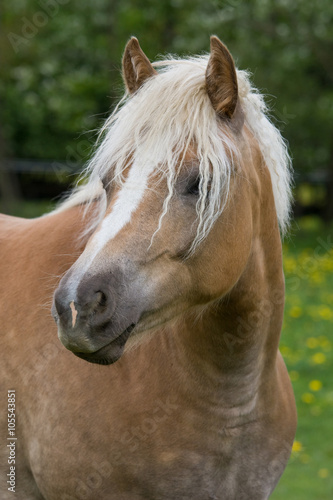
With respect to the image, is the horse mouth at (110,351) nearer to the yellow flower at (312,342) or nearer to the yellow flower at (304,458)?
the yellow flower at (304,458)

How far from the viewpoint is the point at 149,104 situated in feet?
8.15

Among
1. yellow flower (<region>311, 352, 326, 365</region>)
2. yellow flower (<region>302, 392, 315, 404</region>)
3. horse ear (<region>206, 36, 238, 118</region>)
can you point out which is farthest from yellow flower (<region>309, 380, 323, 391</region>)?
horse ear (<region>206, 36, 238, 118</region>)

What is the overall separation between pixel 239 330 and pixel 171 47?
14.9 meters

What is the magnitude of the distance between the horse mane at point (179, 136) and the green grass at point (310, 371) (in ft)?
2.57

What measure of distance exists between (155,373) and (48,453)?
0.59m

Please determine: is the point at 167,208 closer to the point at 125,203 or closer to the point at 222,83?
the point at 125,203

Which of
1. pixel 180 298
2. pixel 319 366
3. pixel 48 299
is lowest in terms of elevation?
pixel 319 366

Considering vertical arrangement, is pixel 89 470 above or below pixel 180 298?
below

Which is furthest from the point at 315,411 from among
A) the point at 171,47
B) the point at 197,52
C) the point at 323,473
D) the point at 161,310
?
the point at 171,47

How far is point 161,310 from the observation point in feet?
7.68

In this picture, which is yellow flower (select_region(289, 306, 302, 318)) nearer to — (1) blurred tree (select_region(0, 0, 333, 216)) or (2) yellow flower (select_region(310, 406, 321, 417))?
(2) yellow flower (select_region(310, 406, 321, 417))

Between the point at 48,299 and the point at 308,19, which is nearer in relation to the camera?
the point at 48,299

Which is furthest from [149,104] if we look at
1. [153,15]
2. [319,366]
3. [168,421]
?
[153,15]

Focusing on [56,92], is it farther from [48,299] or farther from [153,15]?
[48,299]
